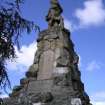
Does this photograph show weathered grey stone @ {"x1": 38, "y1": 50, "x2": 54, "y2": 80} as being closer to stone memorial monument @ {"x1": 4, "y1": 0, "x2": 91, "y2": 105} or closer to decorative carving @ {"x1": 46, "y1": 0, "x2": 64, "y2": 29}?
stone memorial monument @ {"x1": 4, "y1": 0, "x2": 91, "y2": 105}

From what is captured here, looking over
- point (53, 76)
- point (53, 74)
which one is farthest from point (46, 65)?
point (53, 76)

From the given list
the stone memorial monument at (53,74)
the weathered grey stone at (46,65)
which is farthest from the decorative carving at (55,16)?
the weathered grey stone at (46,65)

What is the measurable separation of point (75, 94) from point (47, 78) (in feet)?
6.33

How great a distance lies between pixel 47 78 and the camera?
1583 centimetres

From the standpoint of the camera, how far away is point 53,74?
51.8 ft

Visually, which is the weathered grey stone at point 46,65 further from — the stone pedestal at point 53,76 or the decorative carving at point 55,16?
the decorative carving at point 55,16

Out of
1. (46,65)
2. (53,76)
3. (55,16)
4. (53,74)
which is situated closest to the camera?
(53,76)

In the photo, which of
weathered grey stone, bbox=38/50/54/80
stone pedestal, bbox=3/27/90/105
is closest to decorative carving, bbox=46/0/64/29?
stone pedestal, bbox=3/27/90/105

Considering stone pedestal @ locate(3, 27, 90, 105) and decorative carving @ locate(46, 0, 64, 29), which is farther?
decorative carving @ locate(46, 0, 64, 29)

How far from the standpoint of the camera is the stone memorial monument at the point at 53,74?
1458cm

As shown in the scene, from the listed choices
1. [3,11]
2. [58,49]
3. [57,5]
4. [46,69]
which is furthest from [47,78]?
[3,11]

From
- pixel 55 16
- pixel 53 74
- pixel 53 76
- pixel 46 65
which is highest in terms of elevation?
pixel 55 16

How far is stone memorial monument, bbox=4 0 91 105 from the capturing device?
47.8 feet

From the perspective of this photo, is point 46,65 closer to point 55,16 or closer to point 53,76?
point 53,76
